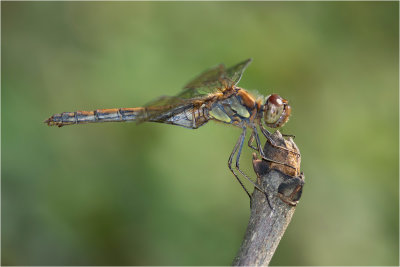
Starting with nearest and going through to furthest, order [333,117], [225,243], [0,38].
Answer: [225,243] < [0,38] < [333,117]

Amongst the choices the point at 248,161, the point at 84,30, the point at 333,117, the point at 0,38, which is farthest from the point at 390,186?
the point at 0,38

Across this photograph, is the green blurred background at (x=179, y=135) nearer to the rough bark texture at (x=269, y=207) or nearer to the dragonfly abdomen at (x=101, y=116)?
the dragonfly abdomen at (x=101, y=116)

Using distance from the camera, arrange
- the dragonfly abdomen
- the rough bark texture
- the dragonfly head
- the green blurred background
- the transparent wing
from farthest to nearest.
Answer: the green blurred background → the dragonfly abdomen → the dragonfly head → the transparent wing → the rough bark texture

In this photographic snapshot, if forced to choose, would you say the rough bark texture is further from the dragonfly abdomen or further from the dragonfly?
the dragonfly abdomen

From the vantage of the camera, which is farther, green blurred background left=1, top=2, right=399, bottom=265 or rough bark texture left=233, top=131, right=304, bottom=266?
green blurred background left=1, top=2, right=399, bottom=265

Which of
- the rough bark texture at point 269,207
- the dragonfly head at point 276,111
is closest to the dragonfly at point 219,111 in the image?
the dragonfly head at point 276,111

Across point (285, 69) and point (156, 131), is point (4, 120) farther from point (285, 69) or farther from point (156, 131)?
point (285, 69)

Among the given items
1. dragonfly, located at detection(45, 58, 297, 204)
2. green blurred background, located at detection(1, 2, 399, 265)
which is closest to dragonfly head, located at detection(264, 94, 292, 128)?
dragonfly, located at detection(45, 58, 297, 204)
